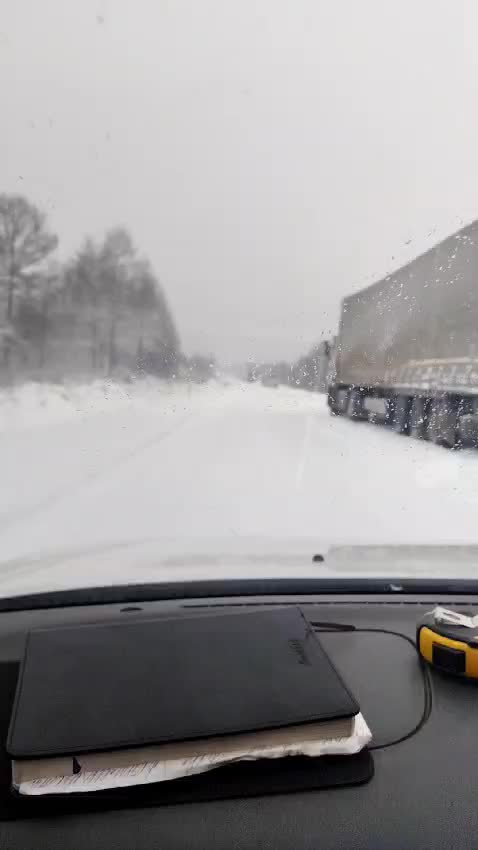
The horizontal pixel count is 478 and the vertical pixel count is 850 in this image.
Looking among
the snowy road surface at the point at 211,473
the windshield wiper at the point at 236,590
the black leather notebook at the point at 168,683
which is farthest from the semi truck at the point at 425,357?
the black leather notebook at the point at 168,683

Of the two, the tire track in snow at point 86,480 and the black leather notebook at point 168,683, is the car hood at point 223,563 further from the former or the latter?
the tire track in snow at point 86,480

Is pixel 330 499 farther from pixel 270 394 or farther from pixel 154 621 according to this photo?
pixel 154 621

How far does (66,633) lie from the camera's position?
6.52ft

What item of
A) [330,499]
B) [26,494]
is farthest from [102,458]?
[330,499]

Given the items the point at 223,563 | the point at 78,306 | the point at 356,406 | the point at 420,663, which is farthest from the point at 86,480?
the point at 420,663

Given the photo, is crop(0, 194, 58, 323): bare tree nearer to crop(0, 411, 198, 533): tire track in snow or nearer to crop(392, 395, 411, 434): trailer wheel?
crop(0, 411, 198, 533): tire track in snow

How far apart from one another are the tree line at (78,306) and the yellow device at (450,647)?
2.75 meters

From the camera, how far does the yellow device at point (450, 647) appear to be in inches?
76.3

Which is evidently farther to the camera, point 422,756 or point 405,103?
point 405,103

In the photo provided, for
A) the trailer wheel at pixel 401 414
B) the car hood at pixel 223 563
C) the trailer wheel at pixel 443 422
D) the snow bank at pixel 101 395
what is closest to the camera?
the car hood at pixel 223 563

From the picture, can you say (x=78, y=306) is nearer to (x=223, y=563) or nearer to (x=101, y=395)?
(x=101, y=395)

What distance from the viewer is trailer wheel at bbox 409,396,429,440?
7.48m

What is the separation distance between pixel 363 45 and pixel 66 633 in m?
3.51

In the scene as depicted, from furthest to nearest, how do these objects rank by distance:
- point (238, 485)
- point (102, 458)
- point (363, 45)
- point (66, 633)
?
point (102, 458)
point (238, 485)
point (363, 45)
point (66, 633)
